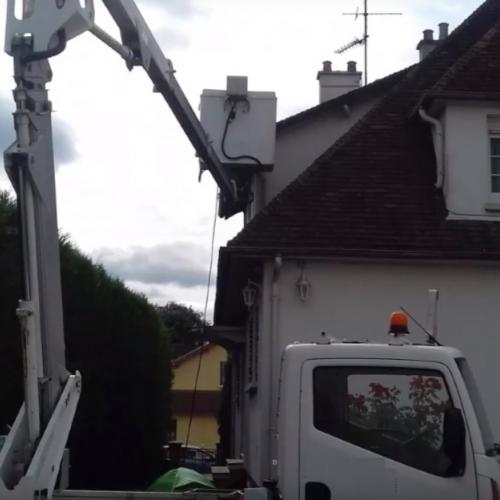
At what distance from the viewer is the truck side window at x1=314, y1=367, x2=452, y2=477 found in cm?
684

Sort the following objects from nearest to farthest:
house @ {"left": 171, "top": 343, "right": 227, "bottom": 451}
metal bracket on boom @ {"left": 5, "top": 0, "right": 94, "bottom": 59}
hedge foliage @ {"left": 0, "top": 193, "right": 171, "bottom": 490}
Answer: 1. metal bracket on boom @ {"left": 5, "top": 0, "right": 94, "bottom": 59}
2. hedge foliage @ {"left": 0, "top": 193, "right": 171, "bottom": 490}
3. house @ {"left": 171, "top": 343, "right": 227, "bottom": 451}

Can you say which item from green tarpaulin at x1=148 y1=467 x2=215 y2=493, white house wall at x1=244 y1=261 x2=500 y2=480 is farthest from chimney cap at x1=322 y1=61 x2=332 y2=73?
green tarpaulin at x1=148 y1=467 x2=215 y2=493

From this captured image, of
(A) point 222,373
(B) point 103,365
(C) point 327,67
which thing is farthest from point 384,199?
(A) point 222,373

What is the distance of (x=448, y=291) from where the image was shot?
1301cm

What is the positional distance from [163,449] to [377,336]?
7949 mm

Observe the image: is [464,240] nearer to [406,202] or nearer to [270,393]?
[406,202]

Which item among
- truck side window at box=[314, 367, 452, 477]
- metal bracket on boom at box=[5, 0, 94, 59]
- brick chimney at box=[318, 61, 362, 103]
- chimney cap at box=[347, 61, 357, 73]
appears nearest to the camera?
truck side window at box=[314, 367, 452, 477]

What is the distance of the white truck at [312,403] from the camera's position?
265 inches

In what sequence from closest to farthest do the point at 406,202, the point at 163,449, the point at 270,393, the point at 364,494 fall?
the point at 364,494 < the point at 270,393 < the point at 406,202 < the point at 163,449

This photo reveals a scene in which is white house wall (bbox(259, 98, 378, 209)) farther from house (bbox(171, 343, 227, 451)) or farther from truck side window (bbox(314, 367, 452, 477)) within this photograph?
house (bbox(171, 343, 227, 451))

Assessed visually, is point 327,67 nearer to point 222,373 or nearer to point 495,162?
point 495,162

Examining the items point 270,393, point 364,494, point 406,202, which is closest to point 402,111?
point 406,202

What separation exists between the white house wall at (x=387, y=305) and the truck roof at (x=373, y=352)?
5.64 metres

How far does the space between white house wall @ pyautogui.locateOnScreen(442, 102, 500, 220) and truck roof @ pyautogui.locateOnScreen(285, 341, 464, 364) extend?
6626 mm
